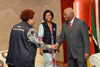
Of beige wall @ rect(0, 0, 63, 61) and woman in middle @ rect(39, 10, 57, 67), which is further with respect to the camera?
beige wall @ rect(0, 0, 63, 61)

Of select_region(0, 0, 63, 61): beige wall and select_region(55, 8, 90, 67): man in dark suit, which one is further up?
select_region(0, 0, 63, 61): beige wall

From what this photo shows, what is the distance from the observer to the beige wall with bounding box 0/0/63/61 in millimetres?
5184

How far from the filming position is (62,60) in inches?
221

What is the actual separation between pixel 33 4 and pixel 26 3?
0.29 meters

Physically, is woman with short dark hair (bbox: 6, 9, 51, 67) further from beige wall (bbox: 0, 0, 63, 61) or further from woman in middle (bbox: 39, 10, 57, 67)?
beige wall (bbox: 0, 0, 63, 61)

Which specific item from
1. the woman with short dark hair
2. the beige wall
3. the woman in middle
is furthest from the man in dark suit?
the beige wall

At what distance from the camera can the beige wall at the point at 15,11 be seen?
204 inches

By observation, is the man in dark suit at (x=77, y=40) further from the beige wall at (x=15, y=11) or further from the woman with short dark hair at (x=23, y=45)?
the beige wall at (x=15, y=11)

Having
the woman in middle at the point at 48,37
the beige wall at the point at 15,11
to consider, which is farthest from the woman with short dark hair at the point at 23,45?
the beige wall at the point at 15,11

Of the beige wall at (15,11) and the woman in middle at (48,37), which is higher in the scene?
the beige wall at (15,11)

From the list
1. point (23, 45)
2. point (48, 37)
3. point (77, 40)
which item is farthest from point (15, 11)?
point (23, 45)

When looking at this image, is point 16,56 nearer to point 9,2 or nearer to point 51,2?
point 9,2

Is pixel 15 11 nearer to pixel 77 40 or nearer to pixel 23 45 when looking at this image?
pixel 77 40

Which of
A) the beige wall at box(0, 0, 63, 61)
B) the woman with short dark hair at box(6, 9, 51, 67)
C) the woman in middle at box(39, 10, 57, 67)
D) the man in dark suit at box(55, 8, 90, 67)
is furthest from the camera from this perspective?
the beige wall at box(0, 0, 63, 61)
